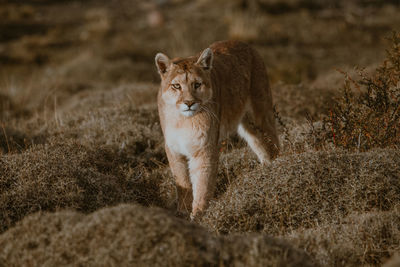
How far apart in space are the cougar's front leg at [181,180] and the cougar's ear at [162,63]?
0.92 metres

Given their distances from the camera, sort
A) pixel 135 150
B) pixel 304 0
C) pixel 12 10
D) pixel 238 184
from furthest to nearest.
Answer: pixel 12 10 < pixel 304 0 < pixel 135 150 < pixel 238 184

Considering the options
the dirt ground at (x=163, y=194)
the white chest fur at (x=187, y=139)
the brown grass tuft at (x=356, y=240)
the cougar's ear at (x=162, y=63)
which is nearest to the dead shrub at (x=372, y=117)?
the dirt ground at (x=163, y=194)

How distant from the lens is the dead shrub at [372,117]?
15.8 ft

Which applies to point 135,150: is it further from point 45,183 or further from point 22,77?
point 22,77

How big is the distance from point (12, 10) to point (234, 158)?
17.9 meters

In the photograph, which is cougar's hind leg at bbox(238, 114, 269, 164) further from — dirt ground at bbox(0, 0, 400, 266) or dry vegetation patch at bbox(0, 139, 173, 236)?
dry vegetation patch at bbox(0, 139, 173, 236)

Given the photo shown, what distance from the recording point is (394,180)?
4051mm

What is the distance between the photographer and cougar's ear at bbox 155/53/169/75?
4.79 meters

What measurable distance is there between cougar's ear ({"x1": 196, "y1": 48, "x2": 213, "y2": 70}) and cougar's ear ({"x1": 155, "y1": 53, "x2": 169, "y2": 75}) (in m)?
0.37

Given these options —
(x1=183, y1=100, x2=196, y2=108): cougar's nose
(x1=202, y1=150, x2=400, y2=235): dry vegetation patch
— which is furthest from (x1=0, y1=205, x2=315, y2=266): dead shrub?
(x1=183, y1=100, x2=196, y2=108): cougar's nose

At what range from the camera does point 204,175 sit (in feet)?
15.2

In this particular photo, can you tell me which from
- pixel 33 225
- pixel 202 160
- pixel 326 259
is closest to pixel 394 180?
pixel 326 259

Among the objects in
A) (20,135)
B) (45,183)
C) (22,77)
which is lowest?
(22,77)

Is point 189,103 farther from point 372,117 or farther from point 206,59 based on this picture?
point 372,117
